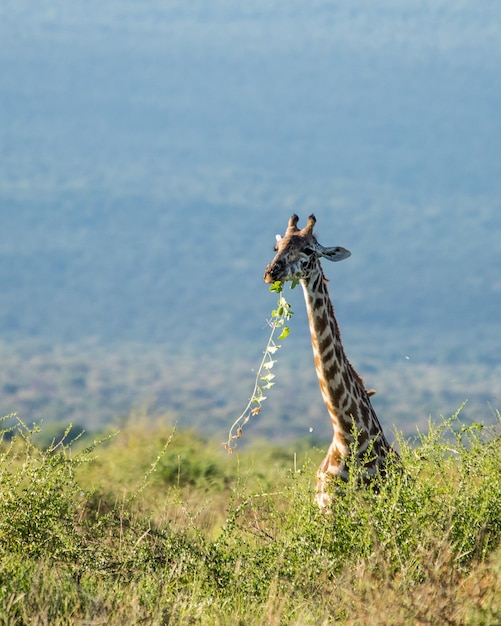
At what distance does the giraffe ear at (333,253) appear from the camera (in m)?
8.79

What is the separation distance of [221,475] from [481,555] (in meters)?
8.65

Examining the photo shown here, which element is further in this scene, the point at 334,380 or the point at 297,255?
the point at 334,380

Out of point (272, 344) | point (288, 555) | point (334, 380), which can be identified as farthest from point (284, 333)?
point (288, 555)

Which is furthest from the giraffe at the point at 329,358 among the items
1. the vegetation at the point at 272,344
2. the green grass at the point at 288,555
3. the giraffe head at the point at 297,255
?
the green grass at the point at 288,555

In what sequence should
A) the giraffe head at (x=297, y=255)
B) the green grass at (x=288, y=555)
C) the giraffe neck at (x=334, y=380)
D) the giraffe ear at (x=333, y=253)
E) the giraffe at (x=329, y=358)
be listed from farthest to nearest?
the giraffe ear at (x=333, y=253) → the giraffe neck at (x=334, y=380) → the giraffe at (x=329, y=358) → the giraffe head at (x=297, y=255) → the green grass at (x=288, y=555)

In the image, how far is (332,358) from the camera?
882 centimetres

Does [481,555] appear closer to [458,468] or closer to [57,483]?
[458,468]

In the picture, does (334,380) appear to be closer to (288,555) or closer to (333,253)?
(333,253)

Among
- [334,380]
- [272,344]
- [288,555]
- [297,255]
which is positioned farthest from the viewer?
[272,344]

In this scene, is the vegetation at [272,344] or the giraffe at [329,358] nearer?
the giraffe at [329,358]

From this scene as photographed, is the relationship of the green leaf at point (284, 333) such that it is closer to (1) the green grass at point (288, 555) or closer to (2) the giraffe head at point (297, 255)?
(2) the giraffe head at point (297, 255)

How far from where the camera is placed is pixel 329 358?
8.82 m

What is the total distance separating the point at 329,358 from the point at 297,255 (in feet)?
2.60

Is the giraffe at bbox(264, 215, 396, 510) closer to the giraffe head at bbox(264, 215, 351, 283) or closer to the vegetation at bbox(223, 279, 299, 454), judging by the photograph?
the giraffe head at bbox(264, 215, 351, 283)
